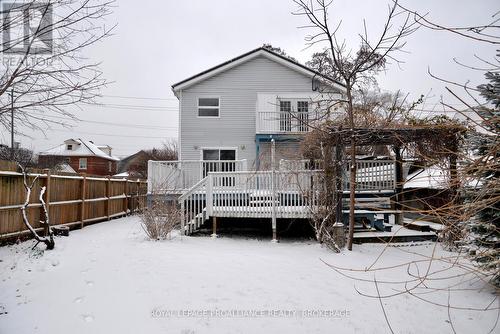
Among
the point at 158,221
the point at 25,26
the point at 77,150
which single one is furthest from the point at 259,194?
the point at 77,150

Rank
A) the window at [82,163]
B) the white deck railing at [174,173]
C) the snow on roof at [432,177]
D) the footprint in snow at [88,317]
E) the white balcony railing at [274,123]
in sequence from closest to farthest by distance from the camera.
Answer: the snow on roof at [432,177] < the footprint in snow at [88,317] < the white deck railing at [174,173] < the white balcony railing at [274,123] < the window at [82,163]

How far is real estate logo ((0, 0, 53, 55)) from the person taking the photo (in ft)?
10.6

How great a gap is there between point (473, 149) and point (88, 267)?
6.74m

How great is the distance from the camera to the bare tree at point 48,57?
10.9 ft

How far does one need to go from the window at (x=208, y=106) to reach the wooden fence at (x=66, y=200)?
4860mm

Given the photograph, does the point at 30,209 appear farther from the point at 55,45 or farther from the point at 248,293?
the point at 248,293

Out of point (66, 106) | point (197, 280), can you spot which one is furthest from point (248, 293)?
point (66, 106)

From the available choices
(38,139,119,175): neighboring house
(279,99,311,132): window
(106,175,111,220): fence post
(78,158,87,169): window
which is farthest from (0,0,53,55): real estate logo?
(78,158,87,169): window

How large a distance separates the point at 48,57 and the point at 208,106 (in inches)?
449

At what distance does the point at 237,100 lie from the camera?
48.8 ft

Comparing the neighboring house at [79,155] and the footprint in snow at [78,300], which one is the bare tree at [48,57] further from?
the neighboring house at [79,155]

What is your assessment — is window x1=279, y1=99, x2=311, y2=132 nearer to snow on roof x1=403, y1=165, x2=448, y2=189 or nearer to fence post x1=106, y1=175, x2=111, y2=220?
fence post x1=106, y1=175, x2=111, y2=220

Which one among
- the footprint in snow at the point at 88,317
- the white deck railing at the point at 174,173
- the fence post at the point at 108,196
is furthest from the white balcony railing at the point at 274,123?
the footprint in snow at the point at 88,317

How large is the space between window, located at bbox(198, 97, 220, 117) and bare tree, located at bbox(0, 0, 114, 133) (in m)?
11.1
